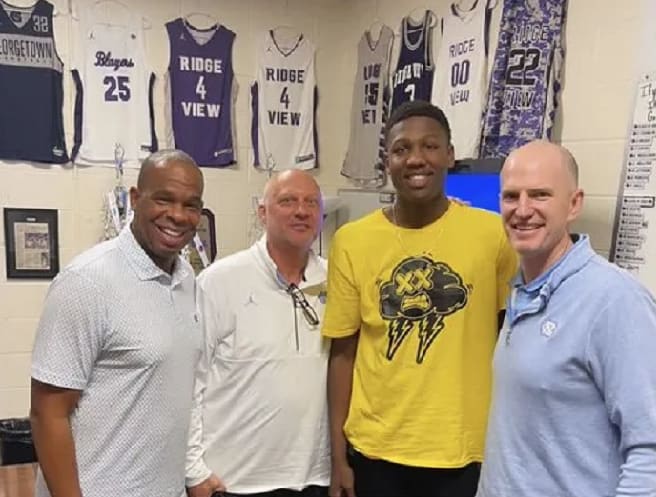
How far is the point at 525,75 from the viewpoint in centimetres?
258

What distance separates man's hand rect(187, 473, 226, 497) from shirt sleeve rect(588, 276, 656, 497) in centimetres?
117

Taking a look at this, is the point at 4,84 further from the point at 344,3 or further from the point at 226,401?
the point at 226,401

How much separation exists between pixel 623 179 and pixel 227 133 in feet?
7.83

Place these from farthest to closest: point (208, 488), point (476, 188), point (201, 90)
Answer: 1. point (201, 90)
2. point (476, 188)
3. point (208, 488)

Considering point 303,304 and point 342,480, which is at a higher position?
point 303,304

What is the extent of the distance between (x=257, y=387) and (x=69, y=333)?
0.70 metres

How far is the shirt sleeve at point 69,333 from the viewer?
1.55m

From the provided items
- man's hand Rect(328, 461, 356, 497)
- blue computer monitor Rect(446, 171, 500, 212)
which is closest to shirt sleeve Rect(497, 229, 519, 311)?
blue computer monitor Rect(446, 171, 500, 212)

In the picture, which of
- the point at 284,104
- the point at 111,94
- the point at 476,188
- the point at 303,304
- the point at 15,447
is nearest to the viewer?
the point at 303,304

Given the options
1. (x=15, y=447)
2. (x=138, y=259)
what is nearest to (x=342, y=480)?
(x=138, y=259)

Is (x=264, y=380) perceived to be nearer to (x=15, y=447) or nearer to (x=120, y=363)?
(x=120, y=363)

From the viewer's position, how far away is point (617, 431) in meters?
1.41

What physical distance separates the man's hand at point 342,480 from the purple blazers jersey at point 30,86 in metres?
2.46

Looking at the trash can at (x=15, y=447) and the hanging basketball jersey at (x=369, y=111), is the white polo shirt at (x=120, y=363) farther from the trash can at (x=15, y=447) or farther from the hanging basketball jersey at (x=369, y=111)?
the hanging basketball jersey at (x=369, y=111)
